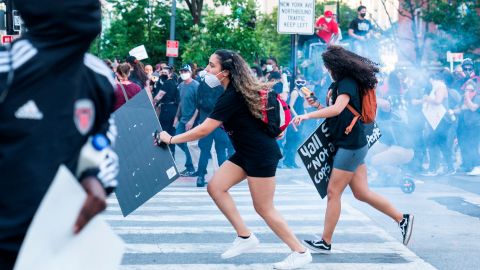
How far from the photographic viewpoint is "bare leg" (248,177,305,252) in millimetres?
7377

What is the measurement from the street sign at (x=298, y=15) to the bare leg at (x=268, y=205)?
9520mm

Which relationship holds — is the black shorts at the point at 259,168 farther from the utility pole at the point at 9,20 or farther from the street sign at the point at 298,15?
the utility pole at the point at 9,20

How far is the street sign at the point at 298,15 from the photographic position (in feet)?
54.6

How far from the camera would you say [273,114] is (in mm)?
7445

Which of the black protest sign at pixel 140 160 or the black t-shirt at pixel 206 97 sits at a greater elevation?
the black protest sign at pixel 140 160

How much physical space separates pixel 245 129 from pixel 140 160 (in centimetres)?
103

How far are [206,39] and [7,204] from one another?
2050 centimetres

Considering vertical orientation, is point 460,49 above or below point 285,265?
below

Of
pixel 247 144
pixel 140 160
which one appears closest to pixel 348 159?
pixel 247 144

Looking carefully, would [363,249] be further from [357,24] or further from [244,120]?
[357,24]

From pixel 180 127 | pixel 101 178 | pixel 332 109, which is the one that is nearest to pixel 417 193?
pixel 180 127

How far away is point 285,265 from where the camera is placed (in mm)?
7391

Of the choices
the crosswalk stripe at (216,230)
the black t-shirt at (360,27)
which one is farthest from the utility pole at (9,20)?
the crosswalk stripe at (216,230)

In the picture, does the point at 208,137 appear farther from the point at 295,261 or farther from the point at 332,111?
the point at 295,261
